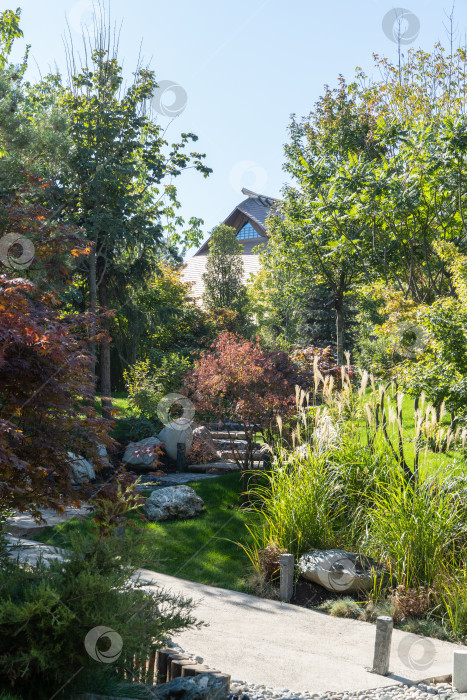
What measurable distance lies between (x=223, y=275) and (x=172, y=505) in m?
13.6

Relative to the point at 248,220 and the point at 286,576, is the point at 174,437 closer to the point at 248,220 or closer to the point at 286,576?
the point at 286,576

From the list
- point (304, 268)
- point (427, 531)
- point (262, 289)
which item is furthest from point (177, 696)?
point (262, 289)

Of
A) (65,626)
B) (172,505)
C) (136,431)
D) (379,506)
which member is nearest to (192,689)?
(65,626)

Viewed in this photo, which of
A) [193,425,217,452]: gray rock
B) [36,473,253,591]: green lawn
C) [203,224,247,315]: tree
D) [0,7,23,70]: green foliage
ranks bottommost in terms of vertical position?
[36,473,253,591]: green lawn

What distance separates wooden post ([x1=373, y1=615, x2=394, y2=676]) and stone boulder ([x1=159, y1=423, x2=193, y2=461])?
287 inches

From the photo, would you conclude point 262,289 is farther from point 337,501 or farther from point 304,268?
point 337,501

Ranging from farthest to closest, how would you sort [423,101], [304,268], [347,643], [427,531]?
[304,268]
[423,101]
[427,531]
[347,643]

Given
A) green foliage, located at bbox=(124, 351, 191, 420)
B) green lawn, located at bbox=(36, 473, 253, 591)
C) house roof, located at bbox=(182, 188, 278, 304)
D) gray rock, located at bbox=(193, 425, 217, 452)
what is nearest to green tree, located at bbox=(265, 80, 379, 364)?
green foliage, located at bbox=(124, 351, 191, 420)

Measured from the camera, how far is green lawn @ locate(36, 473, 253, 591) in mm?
6406

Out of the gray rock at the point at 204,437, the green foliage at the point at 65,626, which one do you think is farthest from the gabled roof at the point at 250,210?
the green foliage at the point at 65,626

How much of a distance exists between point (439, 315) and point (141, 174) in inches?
373

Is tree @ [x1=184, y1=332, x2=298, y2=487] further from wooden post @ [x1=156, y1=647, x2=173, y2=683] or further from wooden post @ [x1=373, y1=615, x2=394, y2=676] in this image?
wooden post @ [x1=156, y1=647, x2=173, y2=683]

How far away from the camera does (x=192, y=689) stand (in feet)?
10.3

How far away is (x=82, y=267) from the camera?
13906mm
